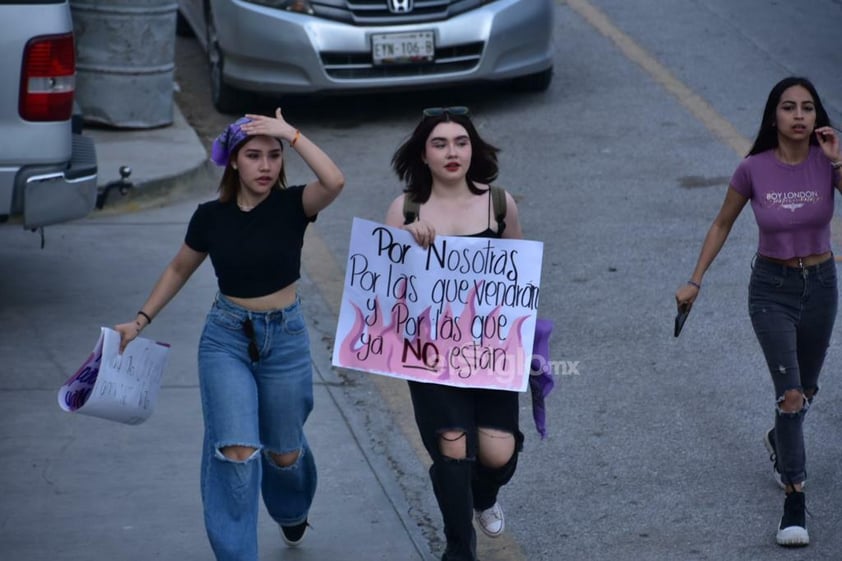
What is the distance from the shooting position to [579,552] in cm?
606

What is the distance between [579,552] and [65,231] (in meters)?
4.93

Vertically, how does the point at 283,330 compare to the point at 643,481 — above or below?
above

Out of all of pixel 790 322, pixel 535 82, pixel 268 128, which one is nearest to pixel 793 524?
pixel 790 322

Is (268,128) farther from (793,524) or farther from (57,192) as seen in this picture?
(57,192)

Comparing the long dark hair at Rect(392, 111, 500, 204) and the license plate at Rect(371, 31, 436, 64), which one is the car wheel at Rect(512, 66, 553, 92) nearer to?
the license plate at Rect(371, 31, 436, 64)

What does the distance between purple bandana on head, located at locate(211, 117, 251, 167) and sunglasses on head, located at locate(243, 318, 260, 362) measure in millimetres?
532

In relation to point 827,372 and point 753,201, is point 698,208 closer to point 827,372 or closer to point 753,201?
point 827,372

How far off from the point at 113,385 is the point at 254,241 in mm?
684

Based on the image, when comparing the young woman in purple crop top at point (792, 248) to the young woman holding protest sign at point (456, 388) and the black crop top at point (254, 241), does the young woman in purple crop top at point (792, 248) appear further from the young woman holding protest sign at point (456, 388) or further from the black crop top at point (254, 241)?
the black crop top at point (254, 241)

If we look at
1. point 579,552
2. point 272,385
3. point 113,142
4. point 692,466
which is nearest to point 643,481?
point 692,466

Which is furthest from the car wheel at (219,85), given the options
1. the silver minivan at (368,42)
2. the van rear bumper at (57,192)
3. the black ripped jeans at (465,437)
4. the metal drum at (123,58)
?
the black ripped jeans at (465,437)

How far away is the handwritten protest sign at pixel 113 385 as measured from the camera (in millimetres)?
5539

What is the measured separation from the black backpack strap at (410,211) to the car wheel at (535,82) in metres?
7.23

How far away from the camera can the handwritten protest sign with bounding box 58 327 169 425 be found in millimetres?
5539
